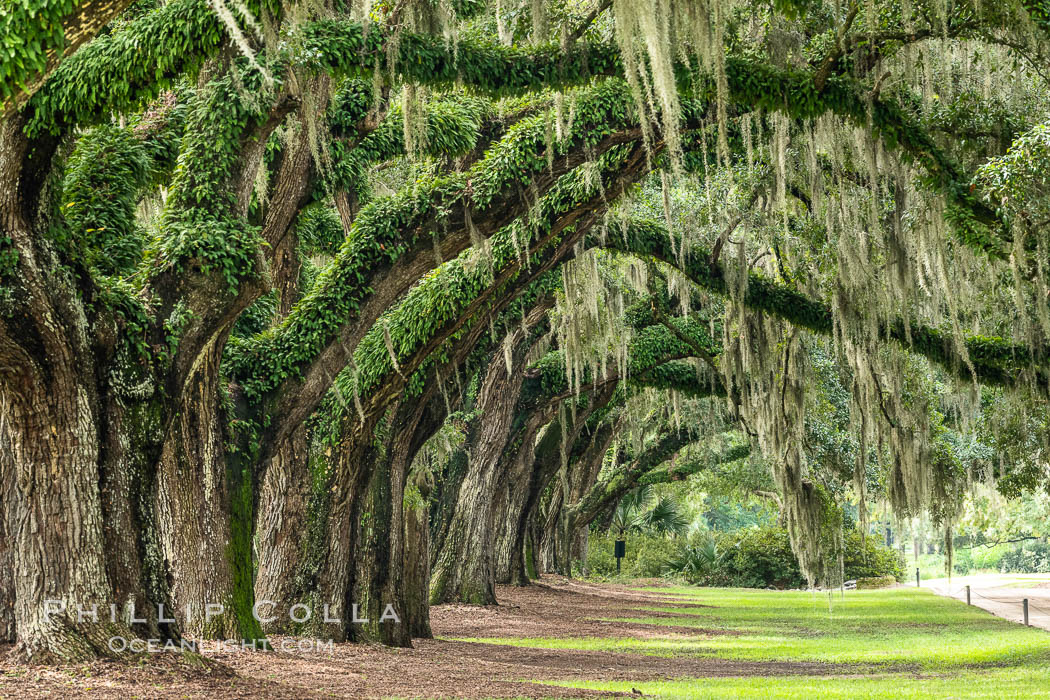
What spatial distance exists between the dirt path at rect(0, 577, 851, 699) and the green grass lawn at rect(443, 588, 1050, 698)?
2.01 ft

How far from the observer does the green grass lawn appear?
8.73 meters

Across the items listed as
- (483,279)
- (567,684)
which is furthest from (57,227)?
(567,684)

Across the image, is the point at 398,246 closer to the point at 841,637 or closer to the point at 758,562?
the point at 841,637

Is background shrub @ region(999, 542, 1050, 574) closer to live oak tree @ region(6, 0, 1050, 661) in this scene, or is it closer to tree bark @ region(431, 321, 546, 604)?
tree bark @ region(431, 321, 546, 604)

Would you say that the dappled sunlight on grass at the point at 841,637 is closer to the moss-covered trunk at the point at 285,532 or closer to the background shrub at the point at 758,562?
the moss-covered trunk at the point at 285,532

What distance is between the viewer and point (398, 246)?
858 cm

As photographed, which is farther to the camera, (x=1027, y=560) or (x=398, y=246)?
(x=1027, y=560)

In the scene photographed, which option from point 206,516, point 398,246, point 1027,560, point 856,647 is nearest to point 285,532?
point 206,516

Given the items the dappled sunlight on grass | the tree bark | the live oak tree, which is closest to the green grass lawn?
the dappled sunlight on grass

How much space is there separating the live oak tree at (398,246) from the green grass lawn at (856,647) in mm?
2383

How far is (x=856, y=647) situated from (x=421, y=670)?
25.6ft

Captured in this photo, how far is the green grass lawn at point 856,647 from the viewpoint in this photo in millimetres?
8734

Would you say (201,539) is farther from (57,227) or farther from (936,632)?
(936,632)

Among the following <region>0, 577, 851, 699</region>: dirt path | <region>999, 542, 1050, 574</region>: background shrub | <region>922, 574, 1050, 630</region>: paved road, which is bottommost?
<region>999, 542, 1050, 574</region>: background shrub
